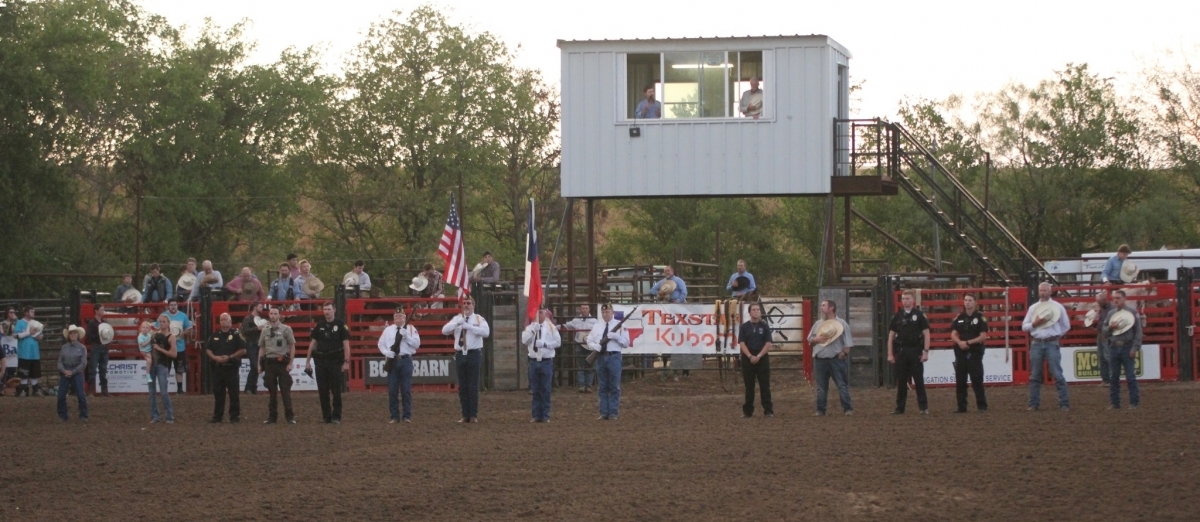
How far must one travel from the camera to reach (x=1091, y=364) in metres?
23.9

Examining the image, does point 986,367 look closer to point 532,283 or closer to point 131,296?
point 532,283

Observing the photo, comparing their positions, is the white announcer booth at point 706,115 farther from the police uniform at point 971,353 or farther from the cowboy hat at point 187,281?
the cowboy hat at point 187,281

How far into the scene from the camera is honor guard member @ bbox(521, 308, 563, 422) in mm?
19234

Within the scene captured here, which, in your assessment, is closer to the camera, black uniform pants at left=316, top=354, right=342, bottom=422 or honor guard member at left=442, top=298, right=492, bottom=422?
honor guard member at left=442, top=298, right=492, bottom=422

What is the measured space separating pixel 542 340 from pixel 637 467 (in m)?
5.86

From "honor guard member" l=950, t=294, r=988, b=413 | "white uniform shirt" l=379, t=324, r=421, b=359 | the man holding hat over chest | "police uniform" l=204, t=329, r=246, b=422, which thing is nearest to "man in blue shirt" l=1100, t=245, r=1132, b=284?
the man holding hat over chest

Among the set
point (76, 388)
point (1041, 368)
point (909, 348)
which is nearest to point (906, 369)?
point (909, 348)

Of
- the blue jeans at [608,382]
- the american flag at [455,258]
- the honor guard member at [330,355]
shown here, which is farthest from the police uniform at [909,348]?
the american flag at [455,258]

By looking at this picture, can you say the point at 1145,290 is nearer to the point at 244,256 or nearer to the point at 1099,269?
the point at 1099,269

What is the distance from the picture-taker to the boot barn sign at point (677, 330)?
24.3 meters

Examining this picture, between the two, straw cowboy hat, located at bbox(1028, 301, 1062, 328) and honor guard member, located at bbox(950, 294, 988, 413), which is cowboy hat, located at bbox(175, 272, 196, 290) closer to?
honor guard member, located at bbox(950, 294, 988, 413)

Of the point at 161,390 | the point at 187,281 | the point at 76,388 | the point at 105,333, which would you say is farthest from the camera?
the point at 187,281

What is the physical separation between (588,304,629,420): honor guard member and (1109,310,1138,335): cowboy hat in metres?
6.61

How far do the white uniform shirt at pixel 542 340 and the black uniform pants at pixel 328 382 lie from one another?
2.81 metres
